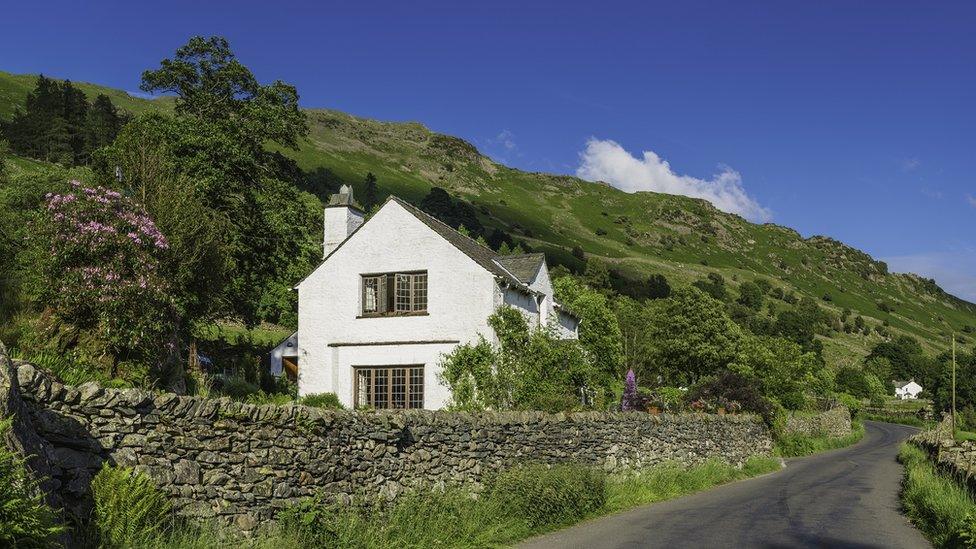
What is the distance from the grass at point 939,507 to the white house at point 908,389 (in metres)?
137

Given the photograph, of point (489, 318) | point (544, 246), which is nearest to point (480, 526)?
point (489, 318)

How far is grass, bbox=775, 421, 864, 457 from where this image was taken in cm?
3875

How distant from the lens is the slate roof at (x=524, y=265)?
29.3 meters

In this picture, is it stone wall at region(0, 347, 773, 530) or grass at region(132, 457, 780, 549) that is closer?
stone wall at region(0, 347, 773, 530)

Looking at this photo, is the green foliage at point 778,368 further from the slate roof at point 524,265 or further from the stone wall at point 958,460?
the slate roof at point 524,265

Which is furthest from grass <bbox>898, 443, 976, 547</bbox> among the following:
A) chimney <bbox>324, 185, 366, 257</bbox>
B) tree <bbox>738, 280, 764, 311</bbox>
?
tree <bbox>738, 280, 764, 311</bbox>

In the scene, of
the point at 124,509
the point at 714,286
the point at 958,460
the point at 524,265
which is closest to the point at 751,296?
the point at 714,286

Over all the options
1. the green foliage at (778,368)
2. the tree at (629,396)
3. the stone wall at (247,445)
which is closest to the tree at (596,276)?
the green foliage at (778,368)

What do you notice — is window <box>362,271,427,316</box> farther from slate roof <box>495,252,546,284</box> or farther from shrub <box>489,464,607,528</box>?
shrub <box>489,464,607,528</box>

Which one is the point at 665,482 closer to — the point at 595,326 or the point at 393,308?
the point at 393,308

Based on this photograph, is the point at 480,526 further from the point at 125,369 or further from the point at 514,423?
the point at 125,369

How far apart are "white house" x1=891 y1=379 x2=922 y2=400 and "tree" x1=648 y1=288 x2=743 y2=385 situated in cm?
9361

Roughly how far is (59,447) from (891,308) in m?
209

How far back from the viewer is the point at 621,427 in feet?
65.1
